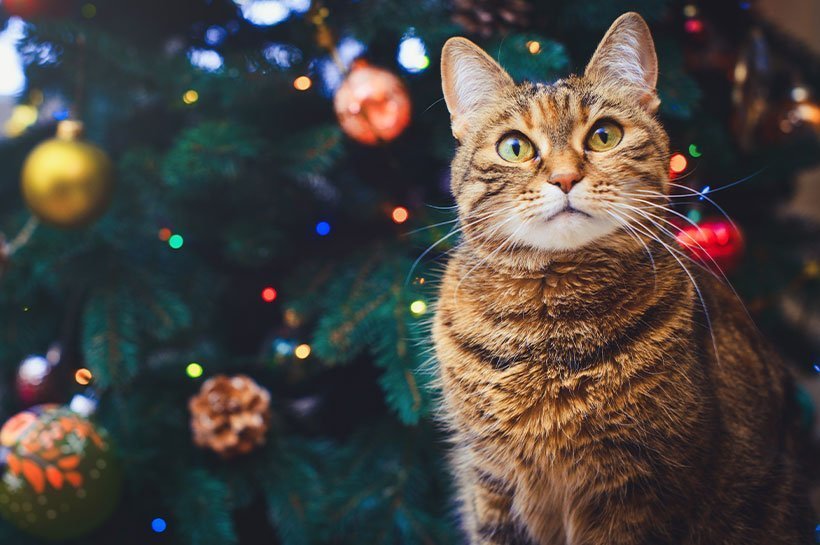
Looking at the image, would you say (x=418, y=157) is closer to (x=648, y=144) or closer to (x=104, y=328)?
(x=648, y=144)

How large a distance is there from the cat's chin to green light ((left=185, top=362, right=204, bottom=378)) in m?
0.61

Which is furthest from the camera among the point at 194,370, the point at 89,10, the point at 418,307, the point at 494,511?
the point at 89,10

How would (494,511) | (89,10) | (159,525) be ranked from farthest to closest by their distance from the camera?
1. (89,10)
2. (159,525)
3. (494,511)

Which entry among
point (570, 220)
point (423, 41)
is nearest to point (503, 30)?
point (423, 41)

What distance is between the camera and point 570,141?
394mm

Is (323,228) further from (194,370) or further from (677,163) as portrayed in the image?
(677,163)

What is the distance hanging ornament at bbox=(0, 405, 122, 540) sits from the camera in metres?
0.71

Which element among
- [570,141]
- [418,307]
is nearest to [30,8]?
[418,307]

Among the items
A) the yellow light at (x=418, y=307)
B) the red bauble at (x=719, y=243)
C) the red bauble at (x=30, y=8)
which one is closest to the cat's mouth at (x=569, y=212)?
the red bauble at (x=719, y=243)

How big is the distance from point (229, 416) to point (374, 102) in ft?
1.42

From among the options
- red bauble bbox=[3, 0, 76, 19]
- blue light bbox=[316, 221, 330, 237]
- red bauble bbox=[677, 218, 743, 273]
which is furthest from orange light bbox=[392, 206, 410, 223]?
red bauble bbox=[3, 0, 76, 19]

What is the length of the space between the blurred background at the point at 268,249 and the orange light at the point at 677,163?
0.21 feet

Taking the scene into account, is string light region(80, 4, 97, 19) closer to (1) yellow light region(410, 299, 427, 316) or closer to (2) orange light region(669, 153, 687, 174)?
(1) yellow light region(410, 299, 427, 316)

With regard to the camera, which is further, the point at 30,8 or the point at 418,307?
the point at 30,8
